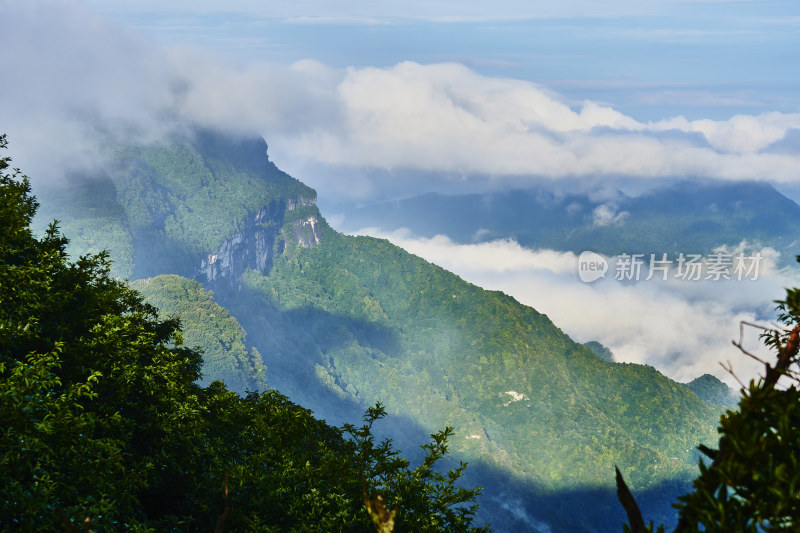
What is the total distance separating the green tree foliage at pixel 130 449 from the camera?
943 cm

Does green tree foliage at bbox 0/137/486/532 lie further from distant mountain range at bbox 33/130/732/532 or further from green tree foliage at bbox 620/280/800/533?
distant mountain range at bbox 33/130/732/532

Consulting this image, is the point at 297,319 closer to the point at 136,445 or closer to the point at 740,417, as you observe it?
the point at 136,445

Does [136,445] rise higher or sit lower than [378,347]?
lower

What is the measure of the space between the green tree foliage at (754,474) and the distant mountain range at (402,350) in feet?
415

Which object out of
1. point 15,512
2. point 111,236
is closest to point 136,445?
point 15,512

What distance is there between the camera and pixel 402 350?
182 meters

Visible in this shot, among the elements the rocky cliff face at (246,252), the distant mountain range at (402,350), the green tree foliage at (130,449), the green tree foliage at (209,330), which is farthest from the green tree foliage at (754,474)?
the rocky cliff face at (246,252)

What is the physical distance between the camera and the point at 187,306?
12762 cm

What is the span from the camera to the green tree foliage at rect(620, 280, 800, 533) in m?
4.52

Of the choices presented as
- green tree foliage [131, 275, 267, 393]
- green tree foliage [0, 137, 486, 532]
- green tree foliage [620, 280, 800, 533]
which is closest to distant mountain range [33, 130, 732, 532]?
green tree foliage [131, 275, 267, 393]

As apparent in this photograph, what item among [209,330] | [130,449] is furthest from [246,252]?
[130,449]

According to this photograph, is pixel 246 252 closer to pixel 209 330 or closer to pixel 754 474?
Answer: pixel 209 330

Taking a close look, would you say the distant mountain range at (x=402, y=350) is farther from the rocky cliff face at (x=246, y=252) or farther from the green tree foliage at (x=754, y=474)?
the green tree foliage at (x=754, y=474)

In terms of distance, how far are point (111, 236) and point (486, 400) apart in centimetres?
10831
